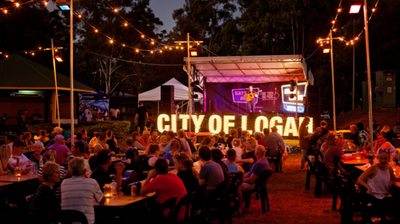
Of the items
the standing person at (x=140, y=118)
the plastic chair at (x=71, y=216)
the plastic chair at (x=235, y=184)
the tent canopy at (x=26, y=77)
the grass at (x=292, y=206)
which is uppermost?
the tent canopy at (x=26, y=77)

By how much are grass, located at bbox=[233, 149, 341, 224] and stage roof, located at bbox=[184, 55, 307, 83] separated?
1103cm

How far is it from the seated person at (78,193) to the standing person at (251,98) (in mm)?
21153

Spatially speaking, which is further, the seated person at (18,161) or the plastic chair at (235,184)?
the seated person at (18,161)

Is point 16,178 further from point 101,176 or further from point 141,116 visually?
point 141,116

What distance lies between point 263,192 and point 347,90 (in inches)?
1286

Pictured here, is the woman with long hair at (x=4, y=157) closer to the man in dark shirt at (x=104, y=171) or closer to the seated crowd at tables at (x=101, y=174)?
the seated crowd at tables at (x=101, y=174)

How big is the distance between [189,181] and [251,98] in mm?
20153

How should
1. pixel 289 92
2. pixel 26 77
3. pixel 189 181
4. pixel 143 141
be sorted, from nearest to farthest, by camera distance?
pixel 189 181
pixel 143 141
pixel 26 77
pixel 289 92

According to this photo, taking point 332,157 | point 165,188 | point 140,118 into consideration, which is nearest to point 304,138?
point 332,157

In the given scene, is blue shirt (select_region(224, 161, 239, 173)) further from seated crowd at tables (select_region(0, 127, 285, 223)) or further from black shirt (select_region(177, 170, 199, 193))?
black shirt (select_region(177, 170, 199, 193))

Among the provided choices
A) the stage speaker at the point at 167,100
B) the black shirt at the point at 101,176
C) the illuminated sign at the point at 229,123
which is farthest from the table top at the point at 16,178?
the stage speaker at the point at 167,100

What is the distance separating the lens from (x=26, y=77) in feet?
66.4

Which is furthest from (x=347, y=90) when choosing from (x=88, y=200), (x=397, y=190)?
(x=88, y=200)

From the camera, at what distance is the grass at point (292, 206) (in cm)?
613
